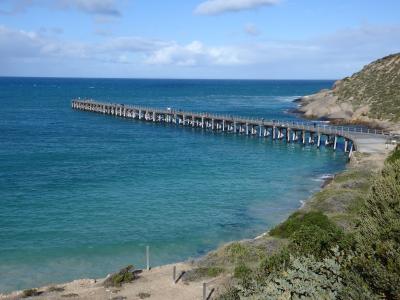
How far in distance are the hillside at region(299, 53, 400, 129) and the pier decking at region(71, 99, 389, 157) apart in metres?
8.03

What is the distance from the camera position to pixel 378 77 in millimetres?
101062

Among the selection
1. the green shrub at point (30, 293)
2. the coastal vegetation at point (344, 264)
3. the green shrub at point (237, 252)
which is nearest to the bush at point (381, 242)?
the coastal vegetation at point (344, 264)

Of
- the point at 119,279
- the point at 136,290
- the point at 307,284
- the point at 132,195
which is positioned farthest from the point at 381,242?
the point at 132,195

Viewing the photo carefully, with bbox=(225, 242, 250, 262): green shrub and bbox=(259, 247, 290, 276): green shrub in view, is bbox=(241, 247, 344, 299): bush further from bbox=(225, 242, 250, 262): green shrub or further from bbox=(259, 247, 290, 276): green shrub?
bbox=(225, 242, 250, 262): green shrub

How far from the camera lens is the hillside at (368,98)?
7972cm

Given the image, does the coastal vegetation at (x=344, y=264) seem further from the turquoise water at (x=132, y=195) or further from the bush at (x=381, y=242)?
the turquoise water at (x=132, y=195)

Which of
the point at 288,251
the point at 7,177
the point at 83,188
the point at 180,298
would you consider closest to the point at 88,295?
the point at 180,298

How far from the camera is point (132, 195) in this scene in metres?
38.3

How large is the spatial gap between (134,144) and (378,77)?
58.8 meters

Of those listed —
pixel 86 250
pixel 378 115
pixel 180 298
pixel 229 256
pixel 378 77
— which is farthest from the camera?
pixel 378 77

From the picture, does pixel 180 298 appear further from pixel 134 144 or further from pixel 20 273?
pixel 134 144

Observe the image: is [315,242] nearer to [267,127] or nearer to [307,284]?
[307,284]

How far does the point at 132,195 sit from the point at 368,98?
63.5 m

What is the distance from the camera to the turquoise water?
27188 millimetres
